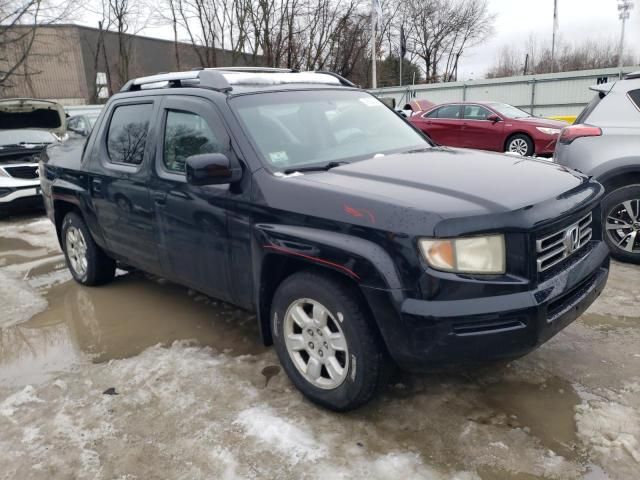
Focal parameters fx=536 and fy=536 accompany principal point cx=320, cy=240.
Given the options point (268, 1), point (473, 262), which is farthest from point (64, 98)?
point (473, 262)

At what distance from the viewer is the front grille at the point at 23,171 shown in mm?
8680

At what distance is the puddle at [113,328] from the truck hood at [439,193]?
1469 millimetres

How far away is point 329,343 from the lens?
9.21 ft

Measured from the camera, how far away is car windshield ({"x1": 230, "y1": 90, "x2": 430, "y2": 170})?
10.7 ft

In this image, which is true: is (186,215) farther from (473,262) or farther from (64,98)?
(64,98)

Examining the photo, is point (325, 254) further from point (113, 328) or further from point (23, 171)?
point (23, 171)

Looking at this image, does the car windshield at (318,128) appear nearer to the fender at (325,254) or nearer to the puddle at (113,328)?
the fender at (325,254)

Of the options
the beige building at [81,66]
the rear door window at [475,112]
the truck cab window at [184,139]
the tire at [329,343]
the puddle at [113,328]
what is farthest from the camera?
the beige building at [81,66]

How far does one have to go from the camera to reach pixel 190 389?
3252 mm

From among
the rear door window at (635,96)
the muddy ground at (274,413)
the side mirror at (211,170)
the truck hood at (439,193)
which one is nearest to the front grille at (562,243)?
the truck hood at (439,193)

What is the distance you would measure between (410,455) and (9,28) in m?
24.2

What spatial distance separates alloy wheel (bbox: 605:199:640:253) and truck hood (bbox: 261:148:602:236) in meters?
2.09

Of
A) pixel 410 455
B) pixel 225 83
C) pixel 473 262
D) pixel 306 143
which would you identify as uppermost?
pixel 225 83

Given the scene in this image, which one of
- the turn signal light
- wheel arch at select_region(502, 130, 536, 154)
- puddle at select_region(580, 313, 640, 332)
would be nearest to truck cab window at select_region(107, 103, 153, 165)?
puddle at select_region(580, 313, 640, 332)
